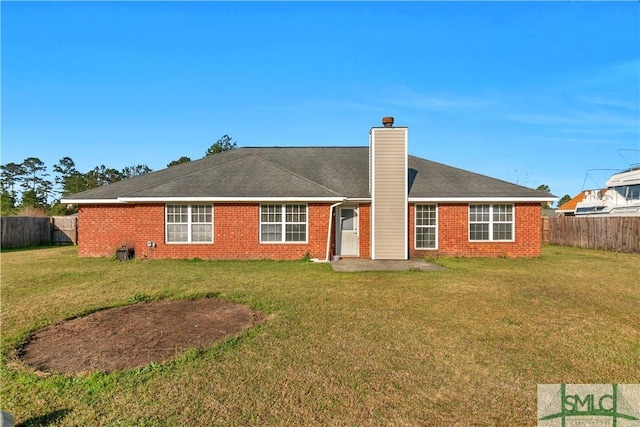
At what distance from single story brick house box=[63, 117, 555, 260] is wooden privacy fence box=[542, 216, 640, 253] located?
6.10 metres

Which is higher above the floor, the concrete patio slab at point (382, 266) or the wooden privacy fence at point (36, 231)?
the wooden privacy fence at point (36, 231)

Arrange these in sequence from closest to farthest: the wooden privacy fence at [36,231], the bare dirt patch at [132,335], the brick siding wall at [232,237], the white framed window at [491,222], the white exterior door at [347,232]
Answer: the bare dirt patch at [132,335], the brick siding wall at [232,237], the white framed window at [491,222], the white exterior door at [347,232], the wooden privacy fence at [36,231]

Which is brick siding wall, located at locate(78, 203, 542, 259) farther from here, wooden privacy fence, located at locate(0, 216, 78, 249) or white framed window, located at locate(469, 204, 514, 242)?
wooden privacy fence, located at locate(0, 216, 78, 249)

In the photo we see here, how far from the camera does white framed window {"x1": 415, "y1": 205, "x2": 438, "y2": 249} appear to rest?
16.2 m

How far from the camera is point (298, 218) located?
15328mm

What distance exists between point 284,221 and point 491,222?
881 cm

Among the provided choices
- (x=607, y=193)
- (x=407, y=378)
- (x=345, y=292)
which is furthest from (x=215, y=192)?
(x=607, y=193)

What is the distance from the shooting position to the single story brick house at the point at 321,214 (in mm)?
15156

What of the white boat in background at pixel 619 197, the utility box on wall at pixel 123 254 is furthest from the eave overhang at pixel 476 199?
the utility box on wall at pixel 123 254

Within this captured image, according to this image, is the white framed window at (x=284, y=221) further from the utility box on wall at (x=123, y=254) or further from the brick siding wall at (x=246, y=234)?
the utility box on wall at (x=123, y=254)

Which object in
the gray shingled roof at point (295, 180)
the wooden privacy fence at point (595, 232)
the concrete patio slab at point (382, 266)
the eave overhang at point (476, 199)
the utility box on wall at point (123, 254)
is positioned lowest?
the concrete patio slab at point (382, 266)

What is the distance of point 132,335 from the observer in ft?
19.0

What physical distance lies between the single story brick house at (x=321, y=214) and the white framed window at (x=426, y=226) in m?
0.04

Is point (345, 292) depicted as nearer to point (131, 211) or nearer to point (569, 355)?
point (569, 355)
